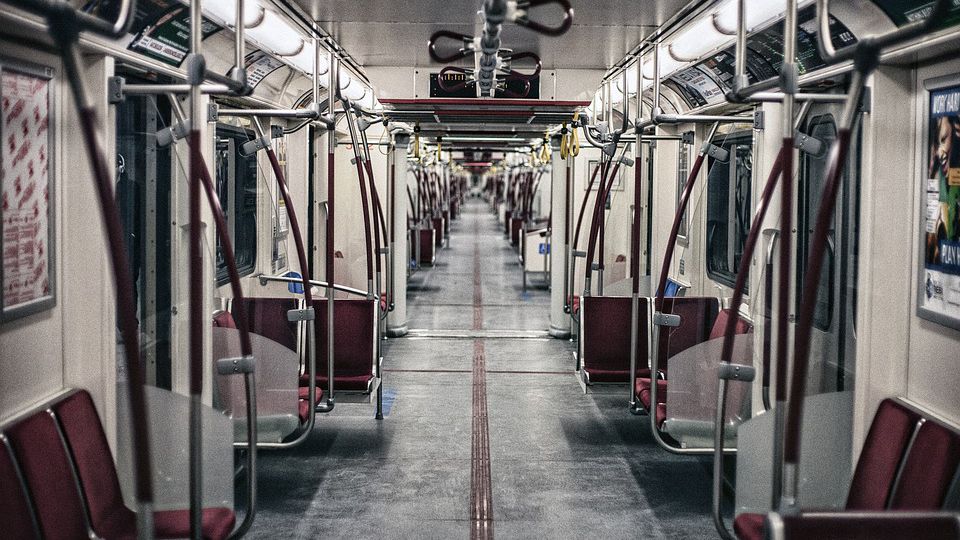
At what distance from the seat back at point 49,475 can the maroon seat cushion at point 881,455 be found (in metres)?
2.92

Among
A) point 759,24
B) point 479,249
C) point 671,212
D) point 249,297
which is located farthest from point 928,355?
point 479,249

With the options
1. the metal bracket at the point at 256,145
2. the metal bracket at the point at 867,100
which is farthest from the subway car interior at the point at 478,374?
the metal bracket at the point at 256,145

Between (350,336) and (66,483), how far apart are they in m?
3.16

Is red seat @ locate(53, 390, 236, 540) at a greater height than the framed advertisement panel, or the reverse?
the framed advertisement panel

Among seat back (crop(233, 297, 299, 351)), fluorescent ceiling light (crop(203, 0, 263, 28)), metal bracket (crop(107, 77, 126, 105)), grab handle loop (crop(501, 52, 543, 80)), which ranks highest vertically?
fluorescent ceiling light (crop(203, 0, 263, 28))

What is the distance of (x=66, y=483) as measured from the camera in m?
3.29

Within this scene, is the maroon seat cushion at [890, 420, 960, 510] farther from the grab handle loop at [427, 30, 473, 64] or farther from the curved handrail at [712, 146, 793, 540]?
the grab handle loop at [427, 30, 473, 64]

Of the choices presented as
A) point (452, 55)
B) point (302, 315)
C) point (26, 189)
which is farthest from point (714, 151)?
point (26, 189)

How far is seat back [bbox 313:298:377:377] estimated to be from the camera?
634cm

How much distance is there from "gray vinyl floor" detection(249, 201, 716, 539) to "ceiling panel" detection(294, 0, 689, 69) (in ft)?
8.47

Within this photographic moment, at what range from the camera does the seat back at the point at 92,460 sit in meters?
3.41

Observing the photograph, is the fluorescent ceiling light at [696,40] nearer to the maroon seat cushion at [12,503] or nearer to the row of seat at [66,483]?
the row of seat at [66,483]

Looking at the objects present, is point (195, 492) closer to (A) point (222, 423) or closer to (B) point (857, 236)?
(A) point (222, 423)

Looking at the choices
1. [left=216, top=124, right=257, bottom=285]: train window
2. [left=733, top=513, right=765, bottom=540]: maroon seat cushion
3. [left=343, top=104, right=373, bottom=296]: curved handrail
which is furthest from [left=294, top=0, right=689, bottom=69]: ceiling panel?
[left=733, top=513, right=765, bottom=540]: maroon seat cushion
